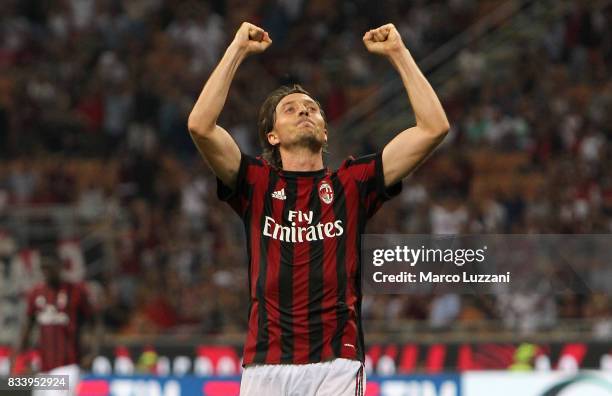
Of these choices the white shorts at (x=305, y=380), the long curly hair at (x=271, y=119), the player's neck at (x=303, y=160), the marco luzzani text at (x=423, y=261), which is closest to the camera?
the white shorts at (x=305, y=380)

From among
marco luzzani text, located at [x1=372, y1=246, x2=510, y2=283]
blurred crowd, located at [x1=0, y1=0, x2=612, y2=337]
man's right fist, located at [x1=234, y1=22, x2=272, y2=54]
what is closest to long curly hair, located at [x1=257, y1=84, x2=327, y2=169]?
man's right fist, located at [x1=234, y1=22, x2=272, y2=54]

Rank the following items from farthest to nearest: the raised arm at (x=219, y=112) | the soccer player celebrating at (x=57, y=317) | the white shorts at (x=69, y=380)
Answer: the soccer player celebrating at (x=57, y=317), the white shorts at (x=69, y=380), the raised arm at (x=219, y=112)

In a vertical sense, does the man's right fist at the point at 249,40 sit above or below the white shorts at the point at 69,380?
above

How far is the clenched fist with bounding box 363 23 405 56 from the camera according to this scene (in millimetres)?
4660

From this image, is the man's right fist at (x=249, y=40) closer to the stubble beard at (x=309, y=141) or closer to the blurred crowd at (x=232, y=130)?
the stubble beard at (x=309, y=141)

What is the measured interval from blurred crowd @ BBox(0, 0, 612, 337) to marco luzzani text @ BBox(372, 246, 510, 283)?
5235 millimetres

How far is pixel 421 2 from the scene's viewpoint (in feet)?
54.6

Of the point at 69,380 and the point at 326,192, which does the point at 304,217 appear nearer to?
the point at 326,192

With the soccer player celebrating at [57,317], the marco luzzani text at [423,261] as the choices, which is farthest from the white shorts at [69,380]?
the marco luzzani text at [423,261]

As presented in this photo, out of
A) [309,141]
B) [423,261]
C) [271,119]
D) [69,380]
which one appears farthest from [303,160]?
[69,380]

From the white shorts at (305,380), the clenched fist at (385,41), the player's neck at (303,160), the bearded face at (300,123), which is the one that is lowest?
the white shorts at (305,380)

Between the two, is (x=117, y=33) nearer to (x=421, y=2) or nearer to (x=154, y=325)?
(x=421, y=2)

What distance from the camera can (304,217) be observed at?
4.65m

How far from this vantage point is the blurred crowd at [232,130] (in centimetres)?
1327
